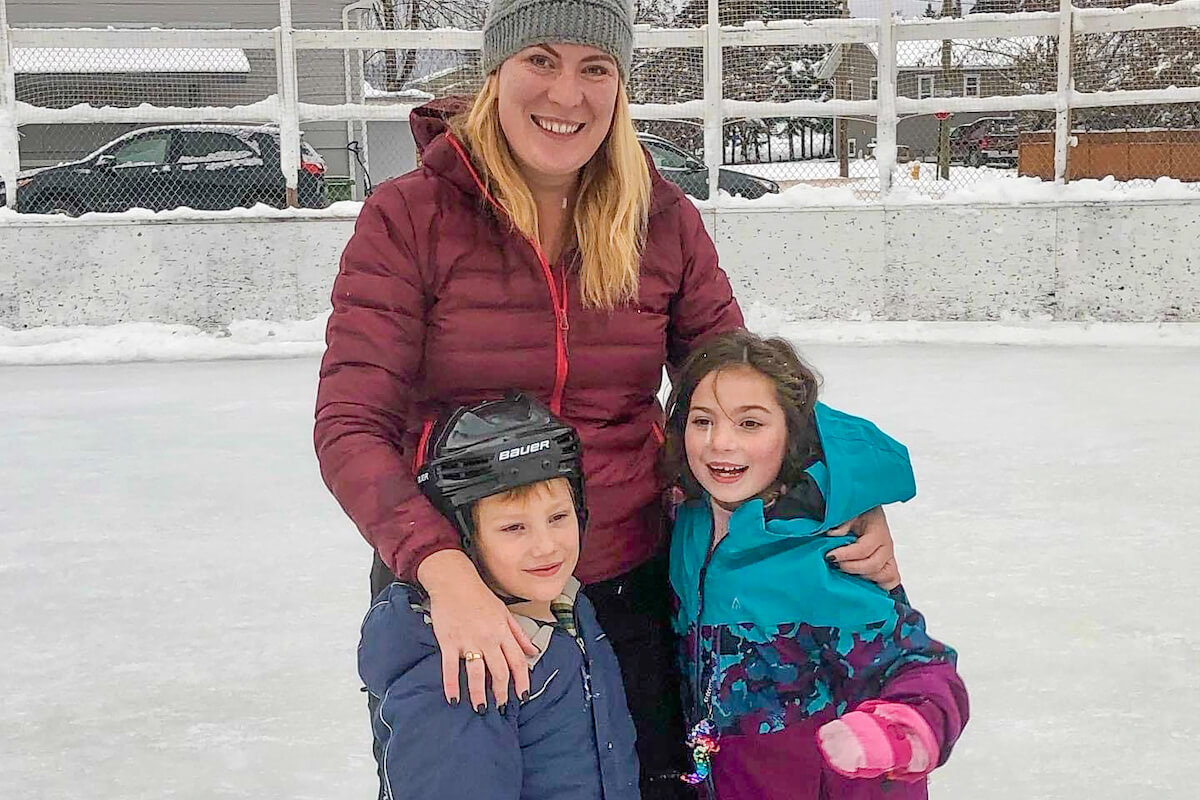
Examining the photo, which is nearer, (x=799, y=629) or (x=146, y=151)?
(x=799, y=629)

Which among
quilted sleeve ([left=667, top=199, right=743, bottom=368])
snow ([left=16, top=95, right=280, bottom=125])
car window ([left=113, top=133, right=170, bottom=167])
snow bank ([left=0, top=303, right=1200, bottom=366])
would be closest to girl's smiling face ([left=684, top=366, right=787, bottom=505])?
quilted sleeve ([left=667, top=199, right=743, bottom=368])

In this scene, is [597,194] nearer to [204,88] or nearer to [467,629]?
[467,629]

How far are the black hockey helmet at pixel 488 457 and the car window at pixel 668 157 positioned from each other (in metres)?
6.93

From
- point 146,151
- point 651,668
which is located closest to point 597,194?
point 651,668

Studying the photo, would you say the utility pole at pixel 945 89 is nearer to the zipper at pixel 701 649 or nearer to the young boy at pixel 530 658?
the zipper at pixel 701 649

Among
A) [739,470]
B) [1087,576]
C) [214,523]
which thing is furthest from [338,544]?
[739,470]

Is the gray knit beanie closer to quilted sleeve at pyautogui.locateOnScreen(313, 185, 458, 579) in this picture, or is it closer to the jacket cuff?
quilted sleeve at pyautogui.locateOnScreen(313, 185, 458, 579)

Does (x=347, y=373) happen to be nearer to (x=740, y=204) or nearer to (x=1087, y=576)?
(x=1087, y=576)

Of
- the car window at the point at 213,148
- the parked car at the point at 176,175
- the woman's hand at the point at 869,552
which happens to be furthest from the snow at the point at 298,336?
the woman's hand at the point at 869,552

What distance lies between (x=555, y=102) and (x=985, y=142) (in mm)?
7916

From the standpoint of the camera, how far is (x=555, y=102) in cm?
157

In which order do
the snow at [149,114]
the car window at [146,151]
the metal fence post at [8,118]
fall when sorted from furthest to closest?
1. the car window at [146,151]
2. the snow at [149,114]
3. the metal fence post at [8,118]

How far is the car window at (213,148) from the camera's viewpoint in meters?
8.50

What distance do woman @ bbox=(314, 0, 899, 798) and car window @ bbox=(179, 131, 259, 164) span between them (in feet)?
23.5
